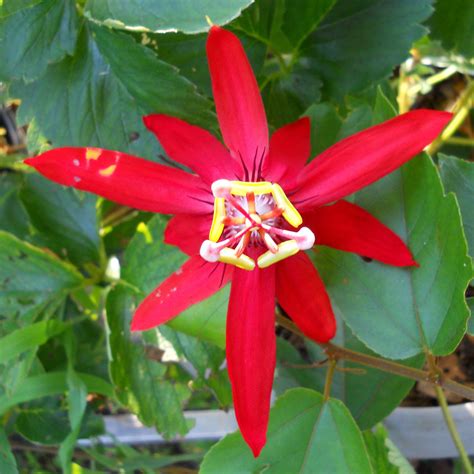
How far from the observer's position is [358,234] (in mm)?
538

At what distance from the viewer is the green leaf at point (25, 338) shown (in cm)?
74

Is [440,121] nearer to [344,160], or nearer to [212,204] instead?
[344,160]

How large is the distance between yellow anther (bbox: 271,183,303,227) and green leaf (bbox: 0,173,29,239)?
658 mm

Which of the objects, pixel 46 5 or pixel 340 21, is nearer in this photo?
pixel 46 5

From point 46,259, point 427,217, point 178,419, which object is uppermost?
point 427,217

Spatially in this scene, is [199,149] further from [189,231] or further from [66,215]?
[66,215]

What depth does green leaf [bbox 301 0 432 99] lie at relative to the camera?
28.0 inches

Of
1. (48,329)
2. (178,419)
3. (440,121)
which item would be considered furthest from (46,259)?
(440,121)

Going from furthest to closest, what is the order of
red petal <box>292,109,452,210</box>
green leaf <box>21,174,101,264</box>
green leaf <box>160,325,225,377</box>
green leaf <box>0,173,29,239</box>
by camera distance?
1. green leaf <box>0,173,29,239</box>
2. green leaf <box>21,174,101,264</box>
3. green leaf <box>160,325,225,377</box>
4. red petal <box>292,109,452,210</box>

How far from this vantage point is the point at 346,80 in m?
0.76

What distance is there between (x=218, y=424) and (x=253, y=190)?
0.59m

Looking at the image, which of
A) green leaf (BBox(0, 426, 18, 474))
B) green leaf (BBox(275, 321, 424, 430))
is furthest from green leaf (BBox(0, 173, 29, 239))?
green leaf (BBox(275, 321, 424, 430))

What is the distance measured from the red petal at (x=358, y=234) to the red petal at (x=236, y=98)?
Result: 8 centimetres

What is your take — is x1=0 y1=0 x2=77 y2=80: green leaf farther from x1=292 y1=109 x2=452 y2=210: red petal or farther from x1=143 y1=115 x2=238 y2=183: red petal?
x1=292 y1=109 x2=452 y2=210: red petal
